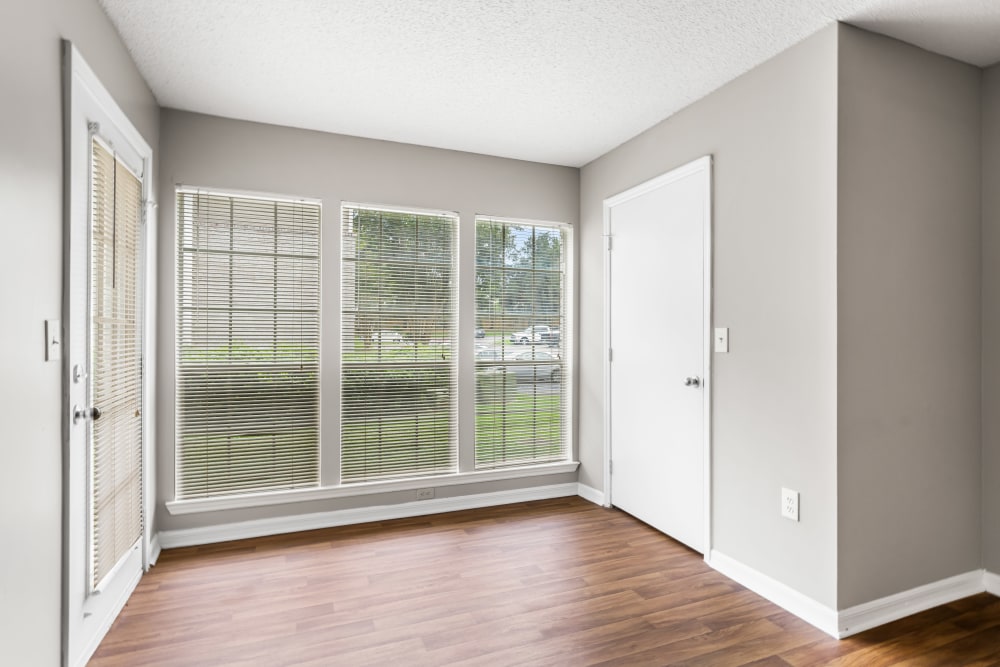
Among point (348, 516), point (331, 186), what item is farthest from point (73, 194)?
point (348, 516)

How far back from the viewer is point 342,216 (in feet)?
11.5

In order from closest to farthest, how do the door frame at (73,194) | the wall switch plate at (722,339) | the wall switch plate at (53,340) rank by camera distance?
the wall switch plate at (53,340) → the door frame at (73,194) → the wall switch plate at (722,339)

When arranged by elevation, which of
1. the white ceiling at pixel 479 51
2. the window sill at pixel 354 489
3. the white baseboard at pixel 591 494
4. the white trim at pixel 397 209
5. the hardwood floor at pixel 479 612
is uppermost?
the white ceiling at pixel 479 51

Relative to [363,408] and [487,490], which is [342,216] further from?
[487,490]

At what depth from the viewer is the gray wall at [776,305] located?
7.46ft

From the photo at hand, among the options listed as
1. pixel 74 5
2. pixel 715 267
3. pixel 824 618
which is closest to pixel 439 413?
pixel 715 267

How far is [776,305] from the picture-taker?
2.50 metres

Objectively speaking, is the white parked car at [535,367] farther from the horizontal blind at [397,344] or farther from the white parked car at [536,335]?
the horizontal blind at [397,344]

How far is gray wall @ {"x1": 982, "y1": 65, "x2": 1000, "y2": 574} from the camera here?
2.54m

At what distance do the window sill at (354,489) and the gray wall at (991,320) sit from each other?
236cm

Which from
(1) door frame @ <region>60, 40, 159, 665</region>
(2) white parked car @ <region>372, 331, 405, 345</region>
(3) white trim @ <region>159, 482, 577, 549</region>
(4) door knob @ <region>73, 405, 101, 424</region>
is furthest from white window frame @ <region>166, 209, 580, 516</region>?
(4) door knob @ <region>73, 405, 101, 424</region>

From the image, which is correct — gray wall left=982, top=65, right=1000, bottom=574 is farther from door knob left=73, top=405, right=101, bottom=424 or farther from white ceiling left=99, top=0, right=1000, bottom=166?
door knob left=73, top=405, right=101, bottom=424

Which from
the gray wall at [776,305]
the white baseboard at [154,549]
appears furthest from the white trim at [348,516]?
the gray wall at [776,305]

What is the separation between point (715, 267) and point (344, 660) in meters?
2.50
